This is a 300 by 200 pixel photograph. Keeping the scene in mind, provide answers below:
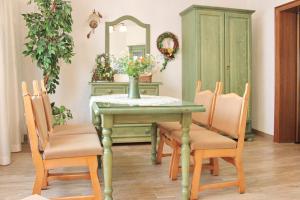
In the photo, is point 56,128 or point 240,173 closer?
point 240,173

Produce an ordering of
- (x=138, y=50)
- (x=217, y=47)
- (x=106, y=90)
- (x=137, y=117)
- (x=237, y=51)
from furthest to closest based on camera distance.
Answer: (x=138, y=50), (x=237, y=51), (x=217, y=47), (x=106, y=90), (x=137, y=117)

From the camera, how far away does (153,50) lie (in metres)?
5.10

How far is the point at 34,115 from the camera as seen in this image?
7.15ft

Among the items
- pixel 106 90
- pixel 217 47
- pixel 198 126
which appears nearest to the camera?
pixel 198 126

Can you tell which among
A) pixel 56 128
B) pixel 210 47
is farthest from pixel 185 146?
pixel 210 47

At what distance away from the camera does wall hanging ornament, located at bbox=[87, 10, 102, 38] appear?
4.79 meters

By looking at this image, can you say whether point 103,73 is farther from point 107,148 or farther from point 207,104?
Answer: point 107,148

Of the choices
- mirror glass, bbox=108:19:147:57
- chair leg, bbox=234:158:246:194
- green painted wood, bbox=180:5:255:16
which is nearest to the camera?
chair leg, bbox=234:158:246:194

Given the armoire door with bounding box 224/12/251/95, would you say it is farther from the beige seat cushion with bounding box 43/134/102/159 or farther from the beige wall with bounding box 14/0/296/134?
the beige seat cushion with bounding box 43/134/102/159

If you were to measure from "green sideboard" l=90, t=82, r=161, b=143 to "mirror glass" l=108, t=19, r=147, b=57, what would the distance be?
26.6 inches

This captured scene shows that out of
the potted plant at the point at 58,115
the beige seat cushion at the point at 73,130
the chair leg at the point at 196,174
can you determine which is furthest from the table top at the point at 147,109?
the potted plant at the point at 58,115

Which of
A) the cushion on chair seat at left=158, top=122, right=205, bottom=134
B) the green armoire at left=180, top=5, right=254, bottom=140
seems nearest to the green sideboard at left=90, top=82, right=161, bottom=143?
the green armoire at left=180, top=5, right=254, bottom=140

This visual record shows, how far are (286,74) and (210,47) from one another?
3.99 ft

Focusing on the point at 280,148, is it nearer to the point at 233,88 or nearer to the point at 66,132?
the point at 233,88
